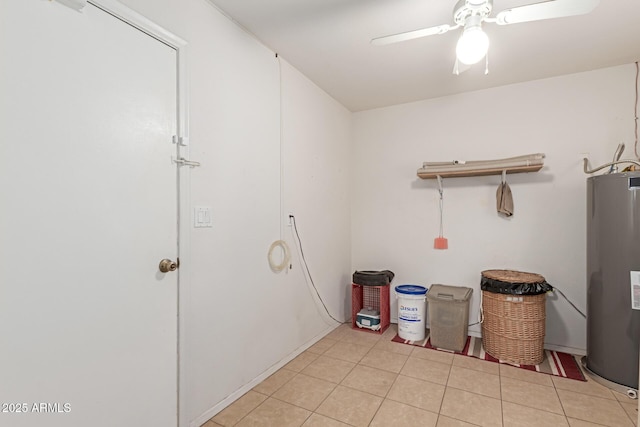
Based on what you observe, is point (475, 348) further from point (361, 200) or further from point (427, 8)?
point (427, 8)

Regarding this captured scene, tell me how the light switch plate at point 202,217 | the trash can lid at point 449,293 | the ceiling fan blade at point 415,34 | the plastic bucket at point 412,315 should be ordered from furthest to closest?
the plastic bucket at point 412,315 → the trash can lid at point 449,293 → the light switch plate at point 202,217 → the ceiling fan blade at point 415,34

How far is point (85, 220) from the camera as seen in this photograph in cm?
131

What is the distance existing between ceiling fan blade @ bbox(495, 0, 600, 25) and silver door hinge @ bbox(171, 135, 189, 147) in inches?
69.5

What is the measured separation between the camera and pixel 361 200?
3850 mm

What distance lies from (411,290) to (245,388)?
6.19 feet

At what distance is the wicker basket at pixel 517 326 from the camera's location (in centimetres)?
256

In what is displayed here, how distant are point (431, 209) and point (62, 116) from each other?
10.5 feet

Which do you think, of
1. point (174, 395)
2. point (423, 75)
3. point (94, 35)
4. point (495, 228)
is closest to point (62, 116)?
point (94, 35)

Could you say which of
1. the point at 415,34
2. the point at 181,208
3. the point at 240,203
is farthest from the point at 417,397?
the point at 415,34

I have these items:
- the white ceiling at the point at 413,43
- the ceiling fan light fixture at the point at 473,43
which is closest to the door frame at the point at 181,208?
the white ceiling at the point at 413,43

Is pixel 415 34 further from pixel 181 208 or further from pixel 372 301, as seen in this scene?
pixel 372 301

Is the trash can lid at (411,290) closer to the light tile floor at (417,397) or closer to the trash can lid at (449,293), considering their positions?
the trash can lid at (449,293)

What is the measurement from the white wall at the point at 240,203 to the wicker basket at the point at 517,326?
64.0 inches

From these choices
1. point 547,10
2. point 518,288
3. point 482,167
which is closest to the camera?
point 547,10
